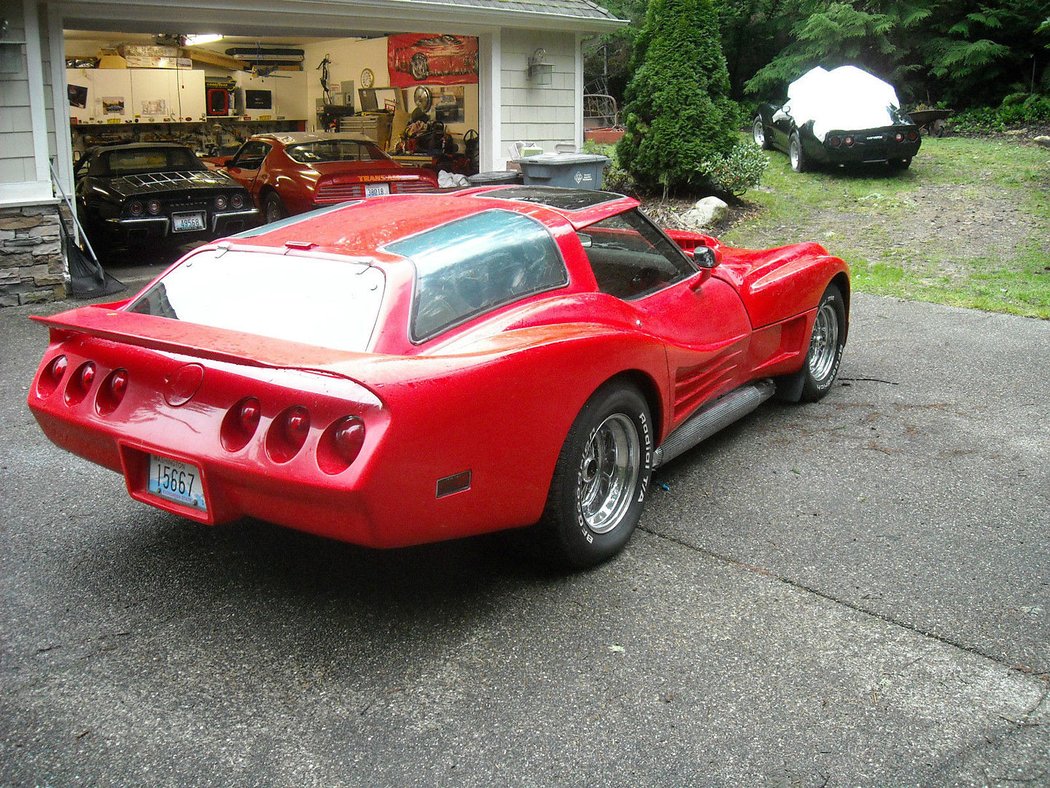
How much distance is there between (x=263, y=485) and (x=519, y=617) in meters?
1.01

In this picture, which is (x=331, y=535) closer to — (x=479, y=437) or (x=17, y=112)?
(x=479, y=437)

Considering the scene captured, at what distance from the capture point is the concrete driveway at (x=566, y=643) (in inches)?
105

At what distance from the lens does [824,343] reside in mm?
5961

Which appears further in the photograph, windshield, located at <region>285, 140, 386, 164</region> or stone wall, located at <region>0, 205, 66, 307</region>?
windshield, located at <region>285, 140, 386, 164</region>

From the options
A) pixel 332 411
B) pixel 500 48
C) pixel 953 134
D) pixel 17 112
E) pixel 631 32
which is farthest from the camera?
pixel 631 32

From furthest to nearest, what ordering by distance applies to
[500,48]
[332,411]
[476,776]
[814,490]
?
[500,48] < [814,490] < [332,411] < [476,776]

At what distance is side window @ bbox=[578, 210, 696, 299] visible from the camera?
429 centimetres

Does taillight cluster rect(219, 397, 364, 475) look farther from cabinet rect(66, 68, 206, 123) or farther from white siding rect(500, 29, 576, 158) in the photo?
cabinet rect(66, 68, 206, 123)

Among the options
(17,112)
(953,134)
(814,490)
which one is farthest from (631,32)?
(814,490)

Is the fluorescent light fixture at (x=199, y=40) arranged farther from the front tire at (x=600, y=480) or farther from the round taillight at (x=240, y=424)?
the round taillight at (x=240, y=424)

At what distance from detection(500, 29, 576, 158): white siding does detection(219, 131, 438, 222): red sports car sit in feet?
4.61

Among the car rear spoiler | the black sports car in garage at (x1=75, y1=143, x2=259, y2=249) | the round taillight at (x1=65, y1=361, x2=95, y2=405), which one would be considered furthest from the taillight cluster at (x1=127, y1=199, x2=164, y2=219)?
the round taillight at (x1=65, y1=361, x2=95, y2=405)

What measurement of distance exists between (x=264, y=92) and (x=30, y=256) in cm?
1316

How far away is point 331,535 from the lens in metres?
2.98
